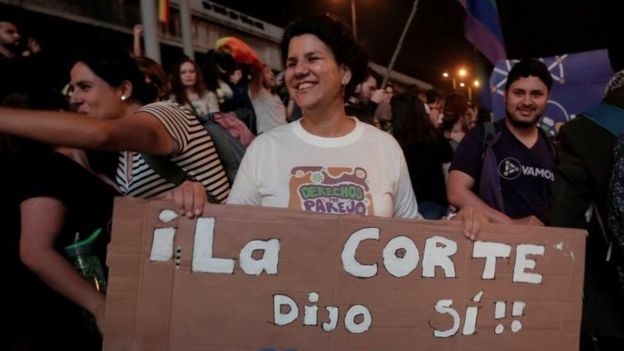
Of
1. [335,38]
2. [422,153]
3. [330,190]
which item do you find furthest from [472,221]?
[422,153]

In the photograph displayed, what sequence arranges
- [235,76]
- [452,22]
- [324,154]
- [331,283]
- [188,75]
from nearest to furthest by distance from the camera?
[331,283], [324,154], [188,75], [235,76], [452,22]

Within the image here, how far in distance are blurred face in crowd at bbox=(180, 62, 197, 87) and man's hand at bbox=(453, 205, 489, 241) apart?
3.37 metres

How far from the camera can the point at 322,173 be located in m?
2.28

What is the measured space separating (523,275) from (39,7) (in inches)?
493

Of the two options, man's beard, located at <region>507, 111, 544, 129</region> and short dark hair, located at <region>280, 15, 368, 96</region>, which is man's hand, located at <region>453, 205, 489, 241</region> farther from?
man's beard, located at <region>507, 111, 544, 129</region>

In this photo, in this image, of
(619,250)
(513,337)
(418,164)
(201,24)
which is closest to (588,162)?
(619,250)

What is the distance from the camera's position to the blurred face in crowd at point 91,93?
8.45 feet

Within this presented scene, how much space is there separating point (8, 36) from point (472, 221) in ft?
11.6

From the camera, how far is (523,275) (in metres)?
2.15

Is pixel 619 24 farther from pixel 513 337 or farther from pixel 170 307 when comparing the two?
pixel 170 307

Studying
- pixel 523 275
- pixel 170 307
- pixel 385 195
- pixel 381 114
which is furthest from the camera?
pixel 381 114

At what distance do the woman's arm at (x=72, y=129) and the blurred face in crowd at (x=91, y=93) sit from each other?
58cm

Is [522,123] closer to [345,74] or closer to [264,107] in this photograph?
[345,74]

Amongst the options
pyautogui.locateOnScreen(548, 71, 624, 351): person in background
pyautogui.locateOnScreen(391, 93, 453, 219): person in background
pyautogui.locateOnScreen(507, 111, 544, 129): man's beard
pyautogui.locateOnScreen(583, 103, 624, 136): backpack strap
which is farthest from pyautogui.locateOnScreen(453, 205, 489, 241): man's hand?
pyautogui.locateOnScreen(391, 93, 453, 219): person in background
